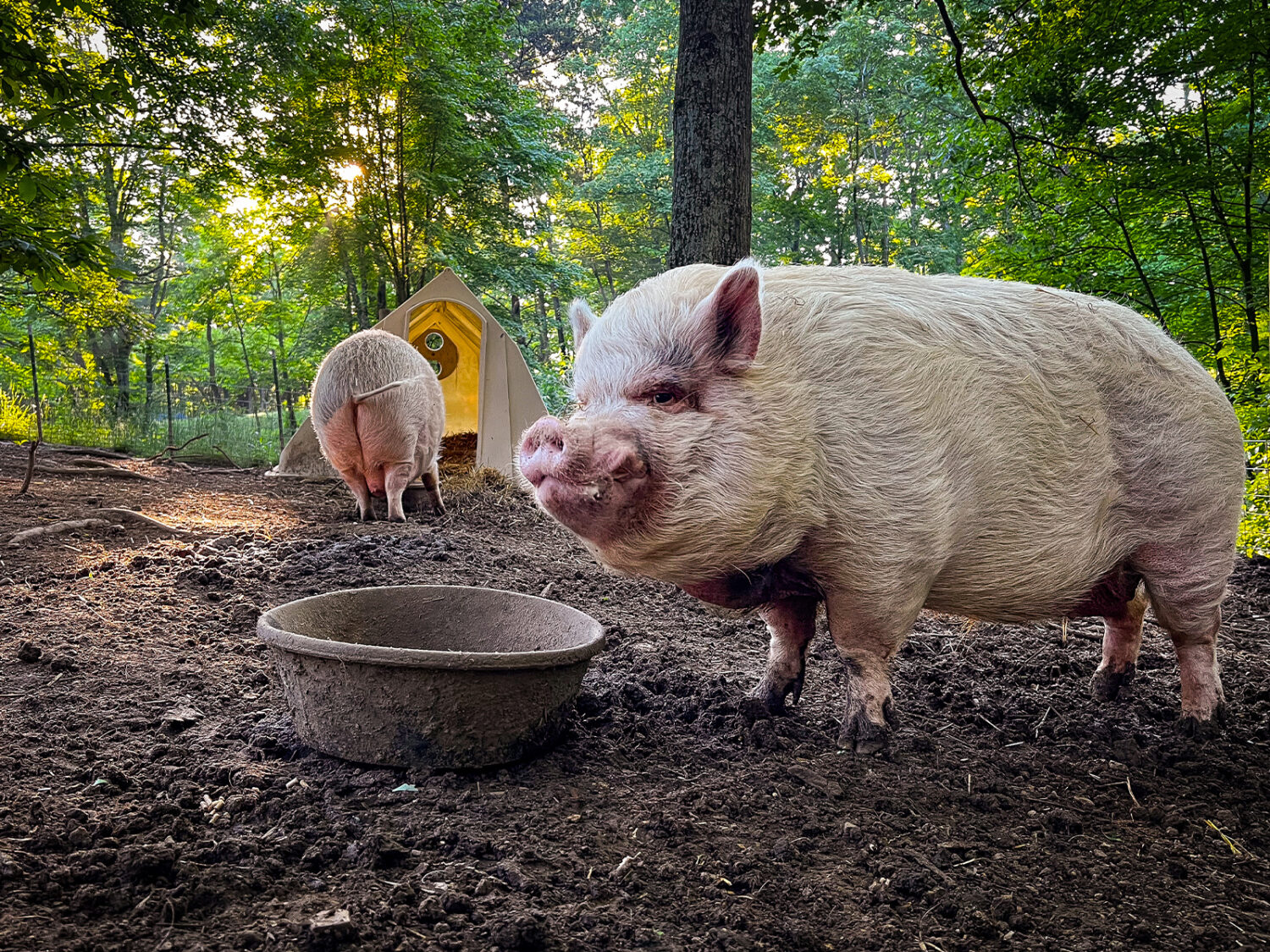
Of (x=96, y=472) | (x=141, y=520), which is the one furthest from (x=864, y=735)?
(x=96, y=472)

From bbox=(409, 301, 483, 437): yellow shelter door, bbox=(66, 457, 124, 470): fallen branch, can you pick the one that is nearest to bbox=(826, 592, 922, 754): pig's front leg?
bbox=(409, 301, 483, 437): yellow shelter door

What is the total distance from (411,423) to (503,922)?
554 centimetres

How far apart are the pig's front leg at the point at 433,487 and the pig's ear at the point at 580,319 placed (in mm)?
5148

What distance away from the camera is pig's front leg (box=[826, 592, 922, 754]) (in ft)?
7.86

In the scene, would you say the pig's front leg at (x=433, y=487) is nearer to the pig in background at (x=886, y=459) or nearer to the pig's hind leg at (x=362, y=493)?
the pig's hind leg at (x=362, y=493)

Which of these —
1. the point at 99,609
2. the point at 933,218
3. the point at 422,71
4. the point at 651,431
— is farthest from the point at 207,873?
the point at 933,218

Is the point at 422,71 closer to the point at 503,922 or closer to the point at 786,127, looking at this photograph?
the point at 786,127

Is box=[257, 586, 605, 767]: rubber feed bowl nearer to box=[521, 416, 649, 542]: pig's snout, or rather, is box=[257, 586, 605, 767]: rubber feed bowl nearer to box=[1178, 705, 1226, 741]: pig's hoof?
box=[521, 416, 649, 542]: pig's snout

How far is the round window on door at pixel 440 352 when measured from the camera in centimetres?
1009

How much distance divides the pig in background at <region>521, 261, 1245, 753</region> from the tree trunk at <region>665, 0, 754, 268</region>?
5.59ft

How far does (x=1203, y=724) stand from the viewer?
9.23 ft

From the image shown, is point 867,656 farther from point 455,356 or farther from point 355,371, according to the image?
point 455,356

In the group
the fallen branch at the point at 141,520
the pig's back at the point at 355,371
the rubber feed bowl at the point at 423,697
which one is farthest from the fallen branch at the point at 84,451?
the rubber feed bowl at the point at 423,697

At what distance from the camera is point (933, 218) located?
1878cm
